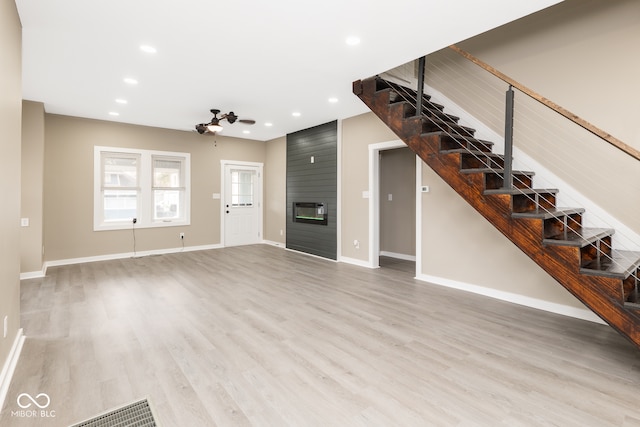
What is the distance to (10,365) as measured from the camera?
229cm

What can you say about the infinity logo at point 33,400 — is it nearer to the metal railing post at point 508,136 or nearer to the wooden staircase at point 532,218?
the wooden staircase at point 532,218

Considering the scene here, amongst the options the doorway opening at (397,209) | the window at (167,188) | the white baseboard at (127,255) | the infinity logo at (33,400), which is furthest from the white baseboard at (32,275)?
the doorway opening at (397,209)

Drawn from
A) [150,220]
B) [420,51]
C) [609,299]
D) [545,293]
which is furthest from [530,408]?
[150,220]

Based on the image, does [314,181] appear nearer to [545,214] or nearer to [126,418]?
[545,214]

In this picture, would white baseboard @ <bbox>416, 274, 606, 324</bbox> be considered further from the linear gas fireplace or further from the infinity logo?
the infinity logo

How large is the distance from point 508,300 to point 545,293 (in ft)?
1.36

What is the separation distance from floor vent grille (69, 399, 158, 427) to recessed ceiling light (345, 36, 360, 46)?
3445 millimetres

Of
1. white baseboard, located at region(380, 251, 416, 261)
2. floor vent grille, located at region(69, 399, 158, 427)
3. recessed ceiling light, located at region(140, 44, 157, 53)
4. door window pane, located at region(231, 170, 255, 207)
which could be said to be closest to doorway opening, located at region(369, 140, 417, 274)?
white baseboard, located at region(380, 251, 416, 261)

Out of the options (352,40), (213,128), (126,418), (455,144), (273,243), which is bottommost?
(126,418)

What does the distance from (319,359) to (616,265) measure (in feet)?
8.16

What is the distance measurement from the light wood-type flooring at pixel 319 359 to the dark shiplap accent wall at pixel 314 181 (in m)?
2.38

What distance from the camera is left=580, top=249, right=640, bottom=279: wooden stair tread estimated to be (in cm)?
224

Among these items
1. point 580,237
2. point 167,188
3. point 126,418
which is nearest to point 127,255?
point 167,188

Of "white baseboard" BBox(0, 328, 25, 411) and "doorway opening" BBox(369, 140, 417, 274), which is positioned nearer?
"white baseboard" BBox(0, 328, 25, 411)
